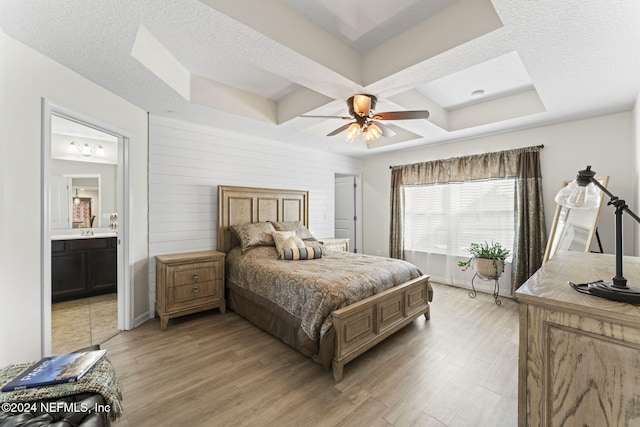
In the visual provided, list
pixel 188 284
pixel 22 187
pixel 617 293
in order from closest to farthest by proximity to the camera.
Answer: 1. pixel 617 293
2. pixel 22 187
3. pixel 188 284

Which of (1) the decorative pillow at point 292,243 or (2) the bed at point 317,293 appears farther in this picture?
(1) the decorative pillow at point 292,243

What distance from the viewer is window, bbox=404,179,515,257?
13.6 feet

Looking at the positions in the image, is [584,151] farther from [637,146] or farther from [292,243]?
[292,243]

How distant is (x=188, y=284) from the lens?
3.15 metres

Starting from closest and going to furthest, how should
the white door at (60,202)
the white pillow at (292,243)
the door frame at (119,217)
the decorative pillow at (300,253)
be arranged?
the door frame at (119,217) < the decorative pillow at (300,253) < the white pillow at (292,243) < the white door at (60,202)

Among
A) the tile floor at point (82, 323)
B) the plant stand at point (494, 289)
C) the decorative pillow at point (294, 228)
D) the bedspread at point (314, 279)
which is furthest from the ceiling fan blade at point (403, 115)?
the tile floor at point (82, 323)

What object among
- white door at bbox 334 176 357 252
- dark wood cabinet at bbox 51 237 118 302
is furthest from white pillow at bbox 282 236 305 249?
dark wood cabinet at bbox 51 237 118 302

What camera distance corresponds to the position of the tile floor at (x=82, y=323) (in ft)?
8.81

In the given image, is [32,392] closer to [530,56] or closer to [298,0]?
Answer: [298,0]

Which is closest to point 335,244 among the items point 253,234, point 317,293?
point 253,234

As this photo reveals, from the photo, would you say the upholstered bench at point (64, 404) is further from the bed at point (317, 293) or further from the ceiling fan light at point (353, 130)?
the ceiling fan light at point (353, 130)

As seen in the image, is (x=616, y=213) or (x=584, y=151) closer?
(x=616, y=213)

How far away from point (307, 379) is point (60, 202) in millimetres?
5040

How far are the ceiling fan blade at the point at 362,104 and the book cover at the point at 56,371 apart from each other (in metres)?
2.73
